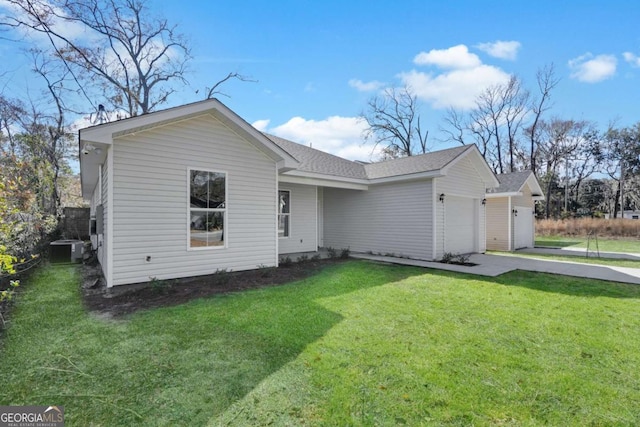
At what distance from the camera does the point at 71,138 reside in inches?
731

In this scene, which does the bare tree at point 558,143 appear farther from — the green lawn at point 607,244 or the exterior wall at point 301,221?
the exterior wall at point 301,221

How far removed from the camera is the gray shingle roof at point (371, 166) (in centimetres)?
1009

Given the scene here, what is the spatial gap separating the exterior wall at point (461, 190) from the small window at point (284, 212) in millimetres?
Result: 5018

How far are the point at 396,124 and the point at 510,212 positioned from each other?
18501 mm

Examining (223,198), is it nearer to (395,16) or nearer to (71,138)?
(395,16)

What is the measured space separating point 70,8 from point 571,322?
68.7 feet

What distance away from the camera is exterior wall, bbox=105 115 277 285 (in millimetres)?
5832

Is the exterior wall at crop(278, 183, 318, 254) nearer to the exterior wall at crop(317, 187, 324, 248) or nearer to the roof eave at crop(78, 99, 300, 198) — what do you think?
the exterior wall at crop(317, 187, 324, 248)

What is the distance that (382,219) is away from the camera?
11.0 meters

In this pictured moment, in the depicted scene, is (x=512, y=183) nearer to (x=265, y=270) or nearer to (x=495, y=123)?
(x=265, y=270)

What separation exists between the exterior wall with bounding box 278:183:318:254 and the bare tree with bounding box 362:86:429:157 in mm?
20783

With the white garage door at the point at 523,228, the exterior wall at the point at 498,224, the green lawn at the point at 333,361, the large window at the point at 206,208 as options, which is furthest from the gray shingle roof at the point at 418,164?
the white garage door at the point at 523,228

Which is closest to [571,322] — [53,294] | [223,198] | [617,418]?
[617,418]

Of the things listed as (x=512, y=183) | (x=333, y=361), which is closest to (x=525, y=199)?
(x=512, y=183)
